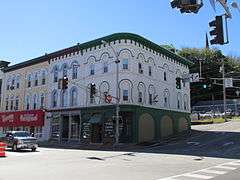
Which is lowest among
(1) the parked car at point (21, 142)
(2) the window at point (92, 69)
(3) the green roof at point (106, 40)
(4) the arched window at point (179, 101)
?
(1) the parked car at point (21, 142)

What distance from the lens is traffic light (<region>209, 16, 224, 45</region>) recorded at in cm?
1343

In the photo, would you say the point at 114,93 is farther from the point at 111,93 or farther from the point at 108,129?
the point at 108,129

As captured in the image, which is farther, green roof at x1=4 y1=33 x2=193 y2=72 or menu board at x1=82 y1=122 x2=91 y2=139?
menu board at x1=82 y1=122 x2=91 y2=139

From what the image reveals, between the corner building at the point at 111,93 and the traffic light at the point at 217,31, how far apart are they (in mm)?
19705

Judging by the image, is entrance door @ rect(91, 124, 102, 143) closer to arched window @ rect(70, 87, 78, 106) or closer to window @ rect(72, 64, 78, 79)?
arched window @ rect(70, 87, 78, 106)

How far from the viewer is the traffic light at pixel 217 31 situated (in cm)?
1343

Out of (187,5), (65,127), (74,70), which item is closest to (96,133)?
(65,127)

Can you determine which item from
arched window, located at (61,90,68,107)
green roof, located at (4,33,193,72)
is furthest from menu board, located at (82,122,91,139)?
green roof, located at (4,33,193,72)

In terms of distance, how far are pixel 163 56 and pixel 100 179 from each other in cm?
3537

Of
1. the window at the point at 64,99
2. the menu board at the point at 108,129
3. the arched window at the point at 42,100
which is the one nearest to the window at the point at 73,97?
the window at the point at 64,99

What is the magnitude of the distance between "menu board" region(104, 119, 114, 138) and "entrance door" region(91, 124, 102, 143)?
128 cm

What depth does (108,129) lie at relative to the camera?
128 feet

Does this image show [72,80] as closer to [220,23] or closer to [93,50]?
[93,50]

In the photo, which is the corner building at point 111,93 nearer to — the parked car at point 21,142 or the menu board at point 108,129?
the menu board at point 108,129
